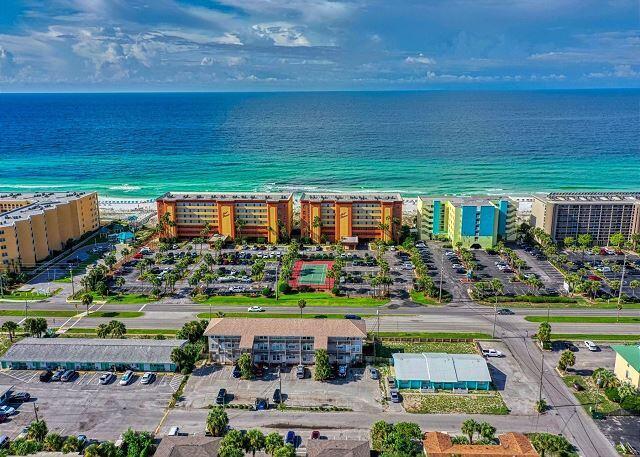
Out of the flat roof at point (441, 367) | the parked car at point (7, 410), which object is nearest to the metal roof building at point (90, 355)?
the parked car at point (7, 410)

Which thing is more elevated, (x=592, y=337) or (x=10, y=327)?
(x=10, y=327)

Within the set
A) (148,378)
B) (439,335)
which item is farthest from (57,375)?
(439,335)

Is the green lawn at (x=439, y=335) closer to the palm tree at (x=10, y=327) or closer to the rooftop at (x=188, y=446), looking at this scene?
the rooftop at (x=188, y=446)

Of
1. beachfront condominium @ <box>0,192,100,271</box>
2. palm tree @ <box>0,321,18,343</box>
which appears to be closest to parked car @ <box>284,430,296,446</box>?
palm tree @ <box>0,321,18,343</box>

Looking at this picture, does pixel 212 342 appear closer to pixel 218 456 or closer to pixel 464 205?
pixel 218 456

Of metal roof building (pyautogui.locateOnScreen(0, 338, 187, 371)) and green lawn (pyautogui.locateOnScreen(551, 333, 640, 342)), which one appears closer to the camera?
metal roof building (pyautogui.locateOnScreen(0, 338, 187, 371))

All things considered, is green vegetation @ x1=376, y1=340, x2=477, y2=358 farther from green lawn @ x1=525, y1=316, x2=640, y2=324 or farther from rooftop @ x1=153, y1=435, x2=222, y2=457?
rooftop @ x1=153, y1=435, x2=222, y2=457

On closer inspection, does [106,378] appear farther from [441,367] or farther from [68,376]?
[441,367]
